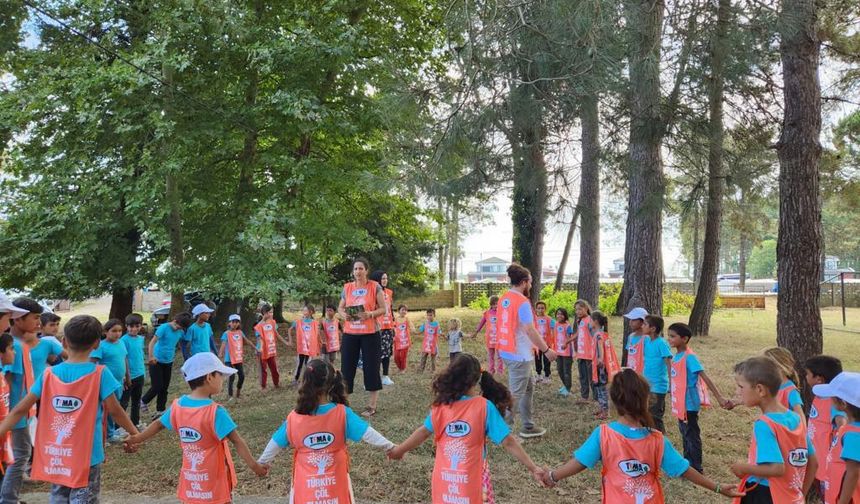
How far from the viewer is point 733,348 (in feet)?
44.2

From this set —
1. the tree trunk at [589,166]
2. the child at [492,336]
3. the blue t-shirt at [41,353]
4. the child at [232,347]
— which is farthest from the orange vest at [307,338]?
the tree trunk at [589,166]

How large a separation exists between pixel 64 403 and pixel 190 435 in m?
0.91

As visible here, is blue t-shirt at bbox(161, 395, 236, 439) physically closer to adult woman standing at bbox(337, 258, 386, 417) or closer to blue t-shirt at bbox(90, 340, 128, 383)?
adult woman standing at bbox(337, 258, 386, 417)

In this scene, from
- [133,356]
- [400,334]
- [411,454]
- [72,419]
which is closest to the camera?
[72,419]

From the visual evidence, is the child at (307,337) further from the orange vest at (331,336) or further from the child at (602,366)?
the child at (602,366)

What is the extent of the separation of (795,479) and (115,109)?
12.5 m

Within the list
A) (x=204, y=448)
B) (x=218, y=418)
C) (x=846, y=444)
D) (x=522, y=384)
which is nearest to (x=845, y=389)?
(x=846, y=444)

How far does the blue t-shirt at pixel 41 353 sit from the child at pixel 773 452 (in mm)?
5197

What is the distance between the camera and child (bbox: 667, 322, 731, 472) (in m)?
5.05

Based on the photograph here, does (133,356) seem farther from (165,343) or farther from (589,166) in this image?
(589,166)

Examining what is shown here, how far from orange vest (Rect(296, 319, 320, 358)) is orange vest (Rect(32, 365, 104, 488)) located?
19.9ft

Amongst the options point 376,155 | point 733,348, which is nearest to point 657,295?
point 733,348

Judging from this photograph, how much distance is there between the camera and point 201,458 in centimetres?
311

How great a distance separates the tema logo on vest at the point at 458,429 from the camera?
3.00 meters
